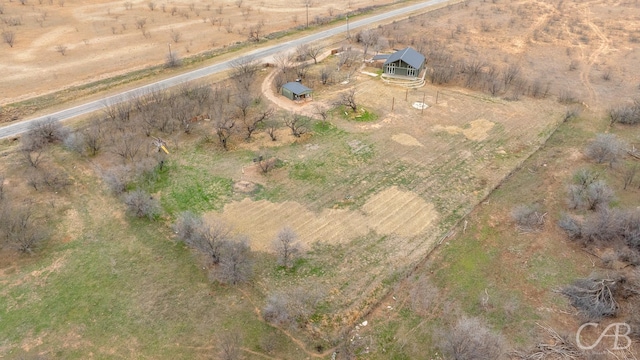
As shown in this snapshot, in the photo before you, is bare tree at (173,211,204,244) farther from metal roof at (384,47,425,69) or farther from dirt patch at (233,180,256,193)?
metal roof at (384,47,425,69)

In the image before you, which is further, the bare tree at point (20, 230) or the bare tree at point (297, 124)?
the bare tree at point (297, 124)

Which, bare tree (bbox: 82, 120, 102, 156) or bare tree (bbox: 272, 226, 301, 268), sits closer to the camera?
bare tree (bbox: 272, 226, 301, 268)

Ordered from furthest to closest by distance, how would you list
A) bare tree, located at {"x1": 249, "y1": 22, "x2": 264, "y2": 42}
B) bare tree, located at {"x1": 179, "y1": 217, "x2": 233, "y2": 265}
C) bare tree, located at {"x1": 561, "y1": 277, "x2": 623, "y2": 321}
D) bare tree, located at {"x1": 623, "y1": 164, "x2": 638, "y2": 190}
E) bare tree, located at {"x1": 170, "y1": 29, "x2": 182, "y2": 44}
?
bare tree, located at {"x1": 249, "y1": 22, "x2": 264, "y2": 42} → bare tree, located at {"x1": 170, "y1": 29, "x2": 182, "y2": 44} → bare tree, located at {"x1": 623, "y1": 164, "x2": 638, "y2": 190} → bare tree, located at {"x1": 179, "y1": 217, "x2": 233, "y2": 265} → bare tree, located at {"x1": 561, "y1": 277, "x2": 623, "y2": 321}

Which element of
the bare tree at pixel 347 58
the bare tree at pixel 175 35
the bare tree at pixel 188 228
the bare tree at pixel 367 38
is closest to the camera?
the bare tree at pixel 188 228

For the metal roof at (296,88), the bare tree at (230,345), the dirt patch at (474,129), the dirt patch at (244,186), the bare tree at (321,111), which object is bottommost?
the bare tree at (230,345)

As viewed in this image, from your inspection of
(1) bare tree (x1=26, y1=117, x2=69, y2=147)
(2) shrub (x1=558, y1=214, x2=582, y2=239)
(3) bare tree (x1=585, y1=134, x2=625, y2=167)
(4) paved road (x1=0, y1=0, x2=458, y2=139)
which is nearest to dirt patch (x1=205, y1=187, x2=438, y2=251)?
(2) shrub (x1=558, y1=214, x2=582, y2=239)

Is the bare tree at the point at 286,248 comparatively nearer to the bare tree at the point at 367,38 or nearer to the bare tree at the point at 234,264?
the bare tree at the point at 234,264

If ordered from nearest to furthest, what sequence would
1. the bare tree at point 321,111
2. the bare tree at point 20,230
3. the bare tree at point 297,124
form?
the bare tree at point 20,230 < the bare tree at point 297,124 < the bare tree at point 321,111

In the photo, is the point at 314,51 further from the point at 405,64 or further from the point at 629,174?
the point at 629,174

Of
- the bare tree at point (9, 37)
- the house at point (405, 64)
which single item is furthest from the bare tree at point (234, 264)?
the bare tree at point (9, 37)
